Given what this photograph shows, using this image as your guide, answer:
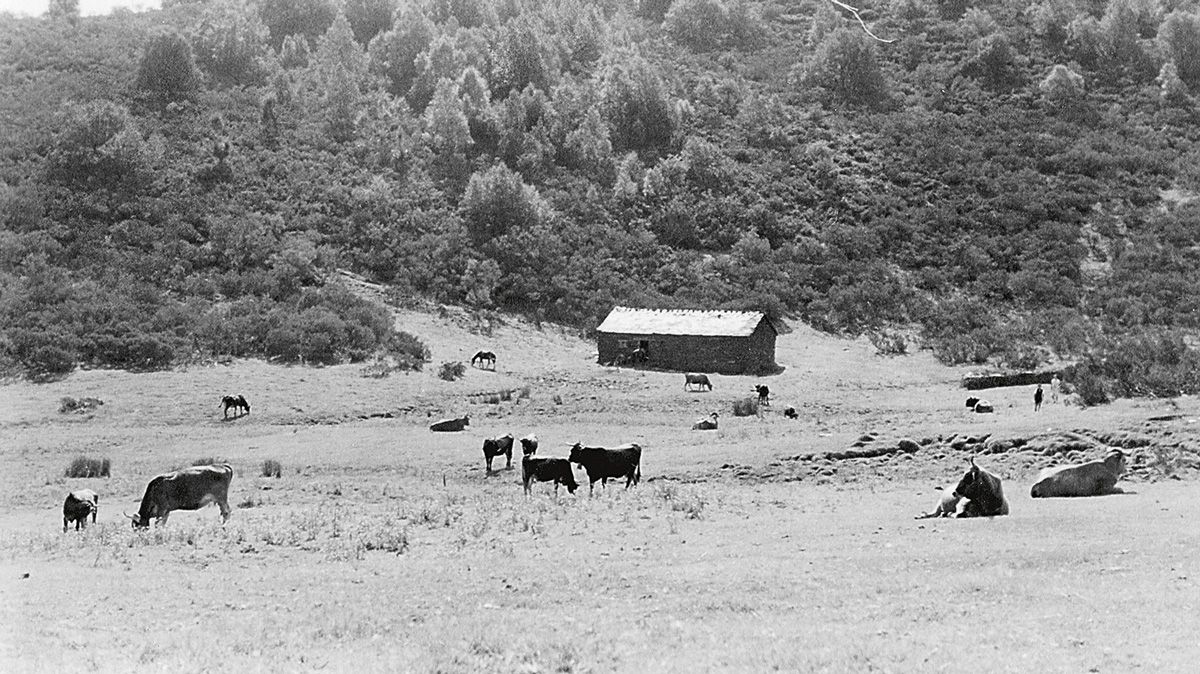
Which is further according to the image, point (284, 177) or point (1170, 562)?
point (284, 177)

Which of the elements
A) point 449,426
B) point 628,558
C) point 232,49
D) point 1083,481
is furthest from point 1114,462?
point 232,49

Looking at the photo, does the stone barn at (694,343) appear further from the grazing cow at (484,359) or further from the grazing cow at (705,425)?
the grazing cow at (705,425)

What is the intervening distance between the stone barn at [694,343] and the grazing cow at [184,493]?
31288mm

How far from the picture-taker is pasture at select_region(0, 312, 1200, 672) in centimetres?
823

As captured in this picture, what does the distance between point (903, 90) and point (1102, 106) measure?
50.3 feet

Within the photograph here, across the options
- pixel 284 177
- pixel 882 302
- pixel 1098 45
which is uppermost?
pixel 1098 45

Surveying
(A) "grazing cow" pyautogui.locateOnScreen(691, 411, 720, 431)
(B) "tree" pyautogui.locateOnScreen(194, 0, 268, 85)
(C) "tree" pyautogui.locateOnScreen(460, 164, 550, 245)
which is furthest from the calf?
(B) "tree" pyautogui.locateOnScreen(194, 0, 268, 85)

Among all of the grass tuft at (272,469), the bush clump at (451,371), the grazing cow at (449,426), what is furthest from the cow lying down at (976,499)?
the bush clump at (451,371)

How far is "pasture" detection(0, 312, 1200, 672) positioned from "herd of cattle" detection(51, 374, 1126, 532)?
1.43 feet

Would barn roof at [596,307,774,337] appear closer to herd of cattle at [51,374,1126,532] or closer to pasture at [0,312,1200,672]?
pasture at [0,312,1200,672]

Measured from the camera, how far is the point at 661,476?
21609 mm

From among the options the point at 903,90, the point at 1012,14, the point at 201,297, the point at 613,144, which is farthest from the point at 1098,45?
the point at 201,297

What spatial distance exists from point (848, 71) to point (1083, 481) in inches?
3201

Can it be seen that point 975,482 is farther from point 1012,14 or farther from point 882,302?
point 1012,14
